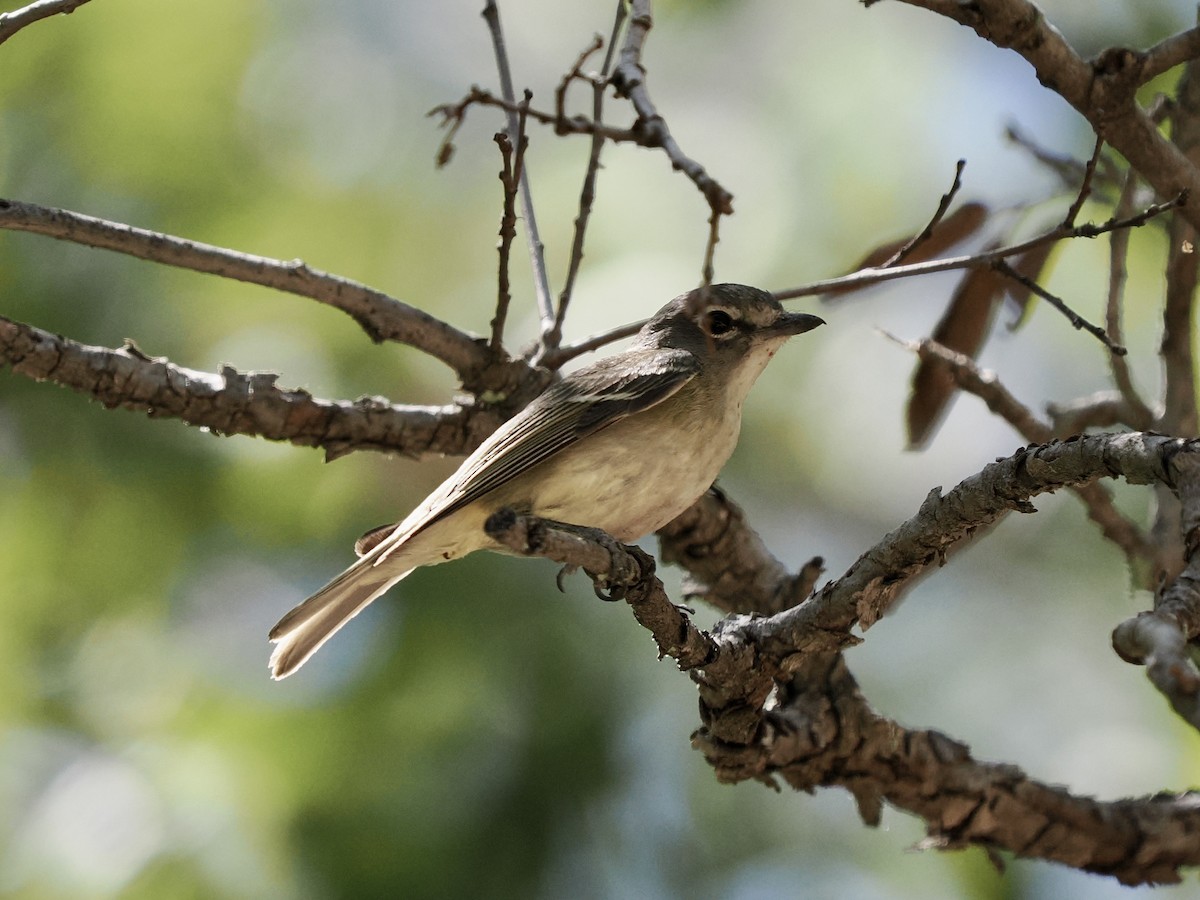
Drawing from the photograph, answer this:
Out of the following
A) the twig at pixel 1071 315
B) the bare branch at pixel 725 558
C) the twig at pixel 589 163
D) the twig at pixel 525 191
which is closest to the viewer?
the twig at pixel 1071 315

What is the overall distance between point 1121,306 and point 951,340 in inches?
26.4

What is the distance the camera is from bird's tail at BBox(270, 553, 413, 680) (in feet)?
12.8

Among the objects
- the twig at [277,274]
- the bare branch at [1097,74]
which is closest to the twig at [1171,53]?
the bare branch at [1097,74]

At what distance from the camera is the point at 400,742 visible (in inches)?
190

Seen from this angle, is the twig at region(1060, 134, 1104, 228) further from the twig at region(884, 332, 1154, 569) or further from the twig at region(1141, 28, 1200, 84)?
the twig at region(884, 332, 1154, 569)

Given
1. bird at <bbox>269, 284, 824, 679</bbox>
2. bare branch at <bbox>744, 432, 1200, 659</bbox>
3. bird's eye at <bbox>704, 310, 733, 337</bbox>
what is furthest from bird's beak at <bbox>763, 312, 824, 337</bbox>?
bare branch at <bbox>744, 432, 1200, 659</bbox>

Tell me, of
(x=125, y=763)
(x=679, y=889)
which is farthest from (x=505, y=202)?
(x=679, y=889)

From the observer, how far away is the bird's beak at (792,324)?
4.39m

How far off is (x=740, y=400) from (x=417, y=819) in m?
2.03

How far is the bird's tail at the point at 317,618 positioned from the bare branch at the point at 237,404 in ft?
1.31

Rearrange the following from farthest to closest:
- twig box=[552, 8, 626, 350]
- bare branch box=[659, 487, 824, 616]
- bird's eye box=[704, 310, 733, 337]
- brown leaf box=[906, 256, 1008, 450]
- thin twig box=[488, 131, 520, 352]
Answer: bird's eye box=[704, 310, 733, 337] < brown leaf box=[906, 256, 1008, 450] < bare branch box=[659, 487, 824, 616] < twig box=[552, 8, 626, 350] < thin twig box=[488, 131, 520, 352]

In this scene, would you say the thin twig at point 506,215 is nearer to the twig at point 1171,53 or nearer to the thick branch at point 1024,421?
the thick branch at point 1024,421

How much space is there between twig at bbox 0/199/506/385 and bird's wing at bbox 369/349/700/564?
0.78 feet

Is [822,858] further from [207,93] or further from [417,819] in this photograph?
[207,93]
